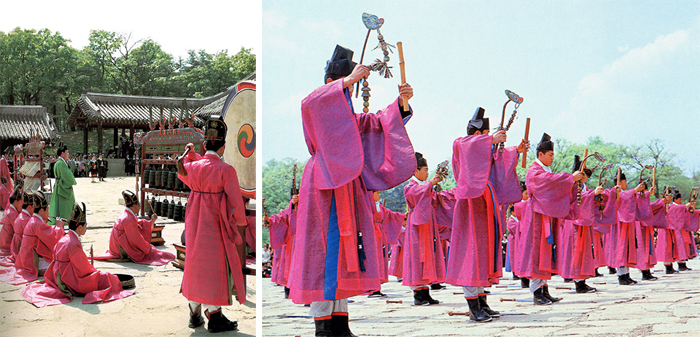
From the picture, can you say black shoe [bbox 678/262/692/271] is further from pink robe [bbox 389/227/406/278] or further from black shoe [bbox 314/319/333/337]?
black shoe [bbox 314/319/333/337]

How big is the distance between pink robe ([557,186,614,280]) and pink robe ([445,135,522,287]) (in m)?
1.81

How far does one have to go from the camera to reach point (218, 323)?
3.83 m

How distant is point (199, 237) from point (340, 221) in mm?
1278

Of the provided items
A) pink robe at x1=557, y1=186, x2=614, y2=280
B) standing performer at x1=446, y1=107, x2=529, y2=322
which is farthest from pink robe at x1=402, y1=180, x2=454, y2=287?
pink robe at x1=557, y1=186, x2=614, y2=280

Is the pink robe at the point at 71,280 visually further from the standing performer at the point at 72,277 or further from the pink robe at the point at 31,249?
the pink robe at the point at 31,249

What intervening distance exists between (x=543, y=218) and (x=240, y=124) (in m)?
2.95

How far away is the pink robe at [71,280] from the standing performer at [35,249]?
26.4 inches

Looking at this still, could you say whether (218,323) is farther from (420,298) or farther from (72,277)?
(420,298)

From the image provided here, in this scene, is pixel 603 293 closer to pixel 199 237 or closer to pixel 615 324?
pixel 615 324

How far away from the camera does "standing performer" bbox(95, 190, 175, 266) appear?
6.07 metres

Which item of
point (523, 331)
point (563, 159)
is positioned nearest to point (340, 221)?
point (523, 331)

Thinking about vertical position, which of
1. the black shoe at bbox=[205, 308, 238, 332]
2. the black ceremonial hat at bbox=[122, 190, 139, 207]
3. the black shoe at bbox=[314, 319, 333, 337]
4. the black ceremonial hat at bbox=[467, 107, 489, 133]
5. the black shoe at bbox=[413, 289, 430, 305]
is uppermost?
the black ceremonial hat at bbox=[467, 107, 489, 133]

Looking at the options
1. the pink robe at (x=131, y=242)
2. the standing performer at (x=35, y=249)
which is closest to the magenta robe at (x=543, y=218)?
the pink robe at (x=131, y=242)

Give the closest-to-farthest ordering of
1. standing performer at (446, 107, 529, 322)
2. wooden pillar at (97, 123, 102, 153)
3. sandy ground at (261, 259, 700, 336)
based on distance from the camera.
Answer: sandy ground at (261, 259, 700, 336) → standing performer at (446, 107, 529, 322) → wooden pillar at (97, 123, 102, 153)
